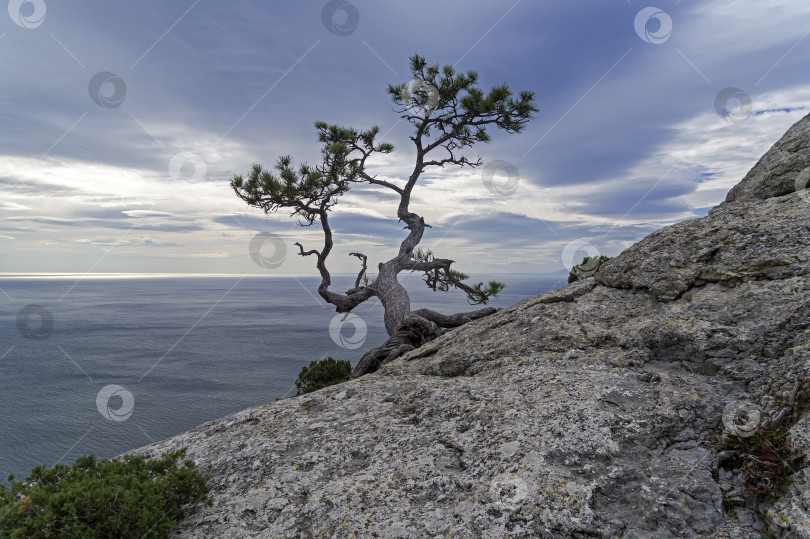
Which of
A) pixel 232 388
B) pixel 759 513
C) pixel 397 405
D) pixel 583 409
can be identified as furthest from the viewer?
pixel 232 388

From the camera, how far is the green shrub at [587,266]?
1046 centimetres

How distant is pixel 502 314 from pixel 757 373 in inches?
178

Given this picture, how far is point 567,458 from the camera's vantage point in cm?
409

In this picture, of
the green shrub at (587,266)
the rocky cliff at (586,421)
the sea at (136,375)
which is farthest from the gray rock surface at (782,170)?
the sea at (136,375)

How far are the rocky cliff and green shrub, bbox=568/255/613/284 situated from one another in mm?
2470

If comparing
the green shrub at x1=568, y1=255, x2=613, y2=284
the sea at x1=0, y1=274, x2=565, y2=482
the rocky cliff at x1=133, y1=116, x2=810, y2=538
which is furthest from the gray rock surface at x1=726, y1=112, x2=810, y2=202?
the sea at x1=0, y1=274, x2=565, y2=482

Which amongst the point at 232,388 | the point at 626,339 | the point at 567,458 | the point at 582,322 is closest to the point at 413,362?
the point at 582,322

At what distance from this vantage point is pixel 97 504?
4078mm

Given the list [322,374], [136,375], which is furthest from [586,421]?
[136,375]

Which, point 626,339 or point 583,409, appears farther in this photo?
point 626,339

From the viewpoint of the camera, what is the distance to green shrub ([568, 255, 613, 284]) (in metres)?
10.5

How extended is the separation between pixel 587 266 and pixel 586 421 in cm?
688

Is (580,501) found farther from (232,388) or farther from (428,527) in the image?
(232,388)

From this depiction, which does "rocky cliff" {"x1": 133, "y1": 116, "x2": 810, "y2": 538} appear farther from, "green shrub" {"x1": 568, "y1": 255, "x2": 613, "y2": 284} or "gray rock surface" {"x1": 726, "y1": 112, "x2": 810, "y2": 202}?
"green shrub" {"x1": 568, "y1": 255, "x2": 613, "y2": 284}
